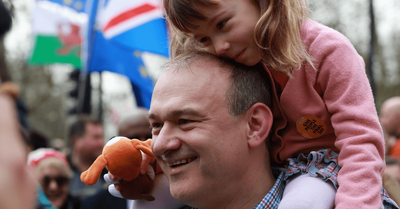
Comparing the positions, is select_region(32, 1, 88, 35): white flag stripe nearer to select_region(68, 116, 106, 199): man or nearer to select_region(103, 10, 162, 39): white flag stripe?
select_region(103, 10, 162, 39): white flag stripe

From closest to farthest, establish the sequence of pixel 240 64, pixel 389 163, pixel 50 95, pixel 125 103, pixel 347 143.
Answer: pixel 347 143
pixel 240 64
pixel 389 163
pixel 125 103
pixel 50 95

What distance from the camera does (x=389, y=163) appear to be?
159 inches

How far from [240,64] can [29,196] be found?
1.53 meters

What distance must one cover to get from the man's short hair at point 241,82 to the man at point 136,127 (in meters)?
2.09

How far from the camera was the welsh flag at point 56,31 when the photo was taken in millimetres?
9195

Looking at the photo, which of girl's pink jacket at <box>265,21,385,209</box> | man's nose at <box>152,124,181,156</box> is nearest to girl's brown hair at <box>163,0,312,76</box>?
girl's pink jacket at <box>265,21,385,209</box>

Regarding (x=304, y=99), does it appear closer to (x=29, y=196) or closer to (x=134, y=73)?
(x=29, y=196)

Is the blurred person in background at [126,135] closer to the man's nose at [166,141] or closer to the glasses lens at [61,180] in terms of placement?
the glasses lens at [61,180]

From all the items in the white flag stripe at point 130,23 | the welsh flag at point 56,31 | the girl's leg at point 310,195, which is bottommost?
the welsh flag at point 56,31

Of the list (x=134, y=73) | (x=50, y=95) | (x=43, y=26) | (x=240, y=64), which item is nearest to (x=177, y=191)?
(x=240, y=64)

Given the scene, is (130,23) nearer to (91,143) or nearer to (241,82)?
(91,143)

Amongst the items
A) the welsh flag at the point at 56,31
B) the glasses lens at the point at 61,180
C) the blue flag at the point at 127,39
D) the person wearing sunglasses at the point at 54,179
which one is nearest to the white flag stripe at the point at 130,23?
the blue flag at the point at 127,39

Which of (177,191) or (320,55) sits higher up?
(320,55)

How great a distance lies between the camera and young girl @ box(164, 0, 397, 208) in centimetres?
185
